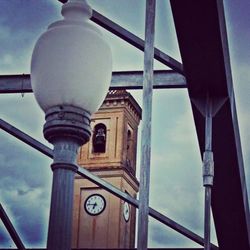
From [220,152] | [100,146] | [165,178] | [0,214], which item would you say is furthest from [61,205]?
[100,146]

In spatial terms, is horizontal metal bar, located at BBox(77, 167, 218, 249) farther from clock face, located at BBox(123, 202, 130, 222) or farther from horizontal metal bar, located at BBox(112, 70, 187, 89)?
clock face, located at BBox(123, 202, 130, 222)

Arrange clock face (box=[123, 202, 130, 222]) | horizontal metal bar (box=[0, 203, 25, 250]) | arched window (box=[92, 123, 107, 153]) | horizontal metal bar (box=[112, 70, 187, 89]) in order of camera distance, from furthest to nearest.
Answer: clock face (box=[123, 202, 130, 222]), arched window (box=[92, 123, 107, 153]), horizontal metal bar (box=[0, 203, 25, 250]), horizontal metal bar (box=[112, 70, 187, 89])

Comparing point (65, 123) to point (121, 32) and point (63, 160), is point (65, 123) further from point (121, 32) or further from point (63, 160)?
point (121, 32)

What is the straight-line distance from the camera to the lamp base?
2.37m

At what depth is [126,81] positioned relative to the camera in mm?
7953

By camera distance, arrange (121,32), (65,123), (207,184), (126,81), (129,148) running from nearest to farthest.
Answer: (65,123) → (207,184) → (121,32) → (126,81) → (129,148)

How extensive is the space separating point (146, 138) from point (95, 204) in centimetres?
4257

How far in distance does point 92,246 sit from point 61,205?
43280mm

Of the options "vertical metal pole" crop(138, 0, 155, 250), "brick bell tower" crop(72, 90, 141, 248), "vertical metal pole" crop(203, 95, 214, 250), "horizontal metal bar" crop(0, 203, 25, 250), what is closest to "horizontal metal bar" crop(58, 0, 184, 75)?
"vertical metal pole" crop(203, 95, 214, 250)

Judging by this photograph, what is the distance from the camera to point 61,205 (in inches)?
88.7

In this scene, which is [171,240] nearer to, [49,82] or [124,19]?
[124,19]

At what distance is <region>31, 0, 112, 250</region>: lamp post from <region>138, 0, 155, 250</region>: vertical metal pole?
27.0 inches

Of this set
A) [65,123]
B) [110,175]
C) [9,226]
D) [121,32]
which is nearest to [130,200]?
[9,226]

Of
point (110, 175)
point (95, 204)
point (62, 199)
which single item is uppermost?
point (110, 175)
